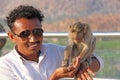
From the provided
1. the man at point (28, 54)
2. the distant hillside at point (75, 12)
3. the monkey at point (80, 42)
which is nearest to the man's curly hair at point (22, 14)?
the man at point (28, 54)

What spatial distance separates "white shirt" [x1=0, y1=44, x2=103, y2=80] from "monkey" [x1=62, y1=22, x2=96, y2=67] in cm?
29

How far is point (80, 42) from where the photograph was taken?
7.23 ft

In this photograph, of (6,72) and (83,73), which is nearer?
(83,73)

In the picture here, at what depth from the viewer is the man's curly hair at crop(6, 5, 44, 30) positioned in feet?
8.20

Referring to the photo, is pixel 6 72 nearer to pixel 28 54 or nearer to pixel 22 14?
pixel 28 54

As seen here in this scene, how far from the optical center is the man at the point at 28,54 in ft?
8.00

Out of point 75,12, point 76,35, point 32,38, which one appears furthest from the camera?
point 75,12

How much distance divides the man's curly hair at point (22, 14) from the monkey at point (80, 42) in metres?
0.35

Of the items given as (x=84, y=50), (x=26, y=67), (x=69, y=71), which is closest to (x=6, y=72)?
(x=26, y=67)

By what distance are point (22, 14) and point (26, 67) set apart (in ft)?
0.98

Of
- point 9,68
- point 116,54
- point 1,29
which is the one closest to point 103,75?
point 116,54

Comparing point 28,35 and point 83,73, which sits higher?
point 28,35

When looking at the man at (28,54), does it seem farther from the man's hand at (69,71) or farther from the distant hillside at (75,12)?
the distant hillside at (75,12)

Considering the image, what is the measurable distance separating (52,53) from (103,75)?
0.92 metres
